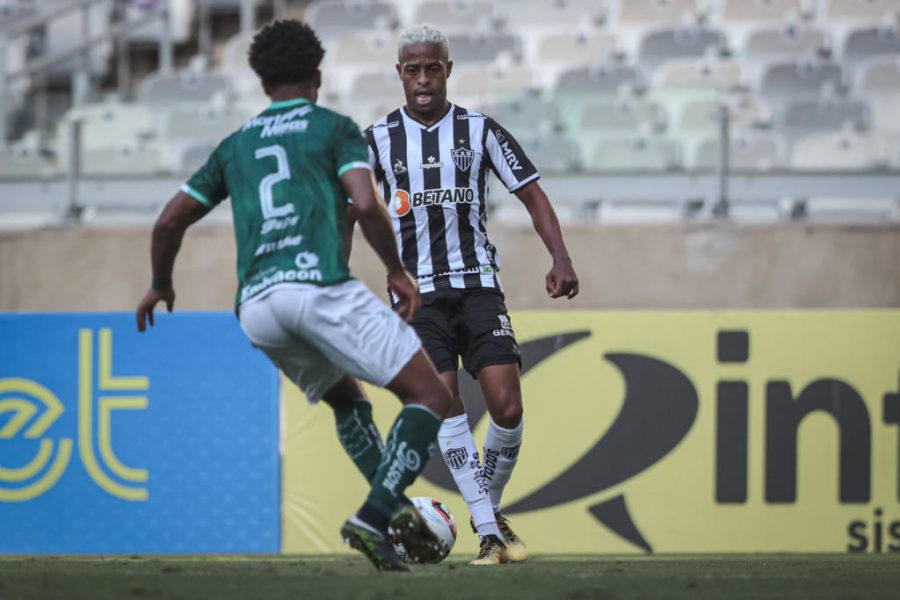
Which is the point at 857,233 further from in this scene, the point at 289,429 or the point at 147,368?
the point at 147,368

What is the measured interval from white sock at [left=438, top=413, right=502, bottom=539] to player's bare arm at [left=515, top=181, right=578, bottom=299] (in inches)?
27.9

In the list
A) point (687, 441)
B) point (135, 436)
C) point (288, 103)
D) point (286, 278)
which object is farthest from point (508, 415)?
point (135, 436)

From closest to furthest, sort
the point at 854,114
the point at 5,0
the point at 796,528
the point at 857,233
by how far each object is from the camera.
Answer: the point at 796,528 → the point at 857,233 → the point at 854,114 → the point at 5,0

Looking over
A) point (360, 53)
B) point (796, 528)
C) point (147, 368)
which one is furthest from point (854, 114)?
point (147, 368)

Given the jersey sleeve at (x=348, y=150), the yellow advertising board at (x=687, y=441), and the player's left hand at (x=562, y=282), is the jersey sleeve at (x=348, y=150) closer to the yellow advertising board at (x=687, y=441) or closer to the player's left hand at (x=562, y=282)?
the player's left hand at (x=562, y=282)

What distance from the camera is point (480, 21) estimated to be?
1236cm

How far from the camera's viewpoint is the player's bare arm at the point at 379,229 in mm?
4328

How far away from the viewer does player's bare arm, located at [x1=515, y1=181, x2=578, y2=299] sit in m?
5.46

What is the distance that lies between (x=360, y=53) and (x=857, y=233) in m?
4.79

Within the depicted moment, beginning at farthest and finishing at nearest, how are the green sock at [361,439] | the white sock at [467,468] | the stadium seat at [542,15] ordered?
the stadium seat at [542,15] → the white sock at [467,468] → the green sock at [361,439]

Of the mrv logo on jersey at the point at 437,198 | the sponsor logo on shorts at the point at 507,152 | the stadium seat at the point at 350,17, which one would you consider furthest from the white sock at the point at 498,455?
the stadium seat at the point at 350,17

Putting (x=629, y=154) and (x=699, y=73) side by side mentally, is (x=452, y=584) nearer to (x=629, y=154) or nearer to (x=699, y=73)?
(x=629, y=154)

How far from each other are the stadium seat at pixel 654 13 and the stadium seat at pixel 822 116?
2.76 meters

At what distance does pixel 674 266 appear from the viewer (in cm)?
908
